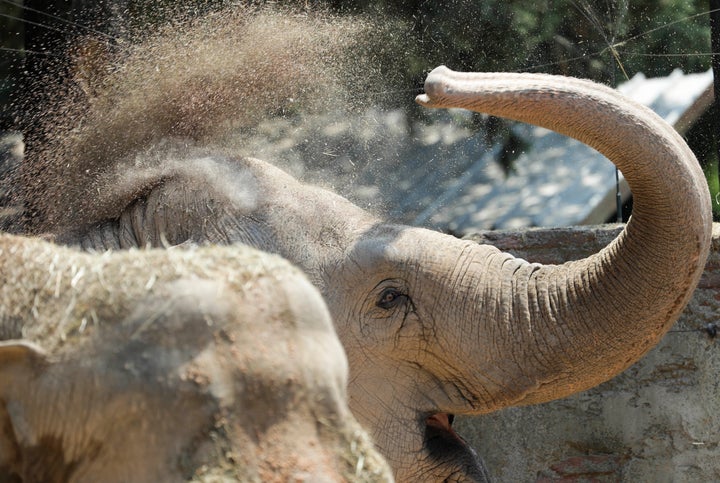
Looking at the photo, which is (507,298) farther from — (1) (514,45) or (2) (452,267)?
(1) (514,45)

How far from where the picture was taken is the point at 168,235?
439 centimetres

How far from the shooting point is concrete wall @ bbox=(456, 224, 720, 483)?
5.76m

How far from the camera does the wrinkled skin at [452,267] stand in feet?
12.5

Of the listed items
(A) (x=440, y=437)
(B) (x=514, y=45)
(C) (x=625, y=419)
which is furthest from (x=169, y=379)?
(B) (x=514, y=45)

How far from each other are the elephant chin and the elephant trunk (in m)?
0.27

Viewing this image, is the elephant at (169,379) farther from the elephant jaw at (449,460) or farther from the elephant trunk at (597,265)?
the elephant jaw at (449,460)

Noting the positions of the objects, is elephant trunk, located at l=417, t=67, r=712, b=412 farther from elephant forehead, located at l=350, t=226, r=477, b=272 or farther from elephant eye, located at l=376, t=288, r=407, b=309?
elephant eye, located at l=376, t=288, r=407, b=309

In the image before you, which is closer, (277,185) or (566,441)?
(277,185)

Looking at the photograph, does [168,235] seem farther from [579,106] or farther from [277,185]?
[579,106]

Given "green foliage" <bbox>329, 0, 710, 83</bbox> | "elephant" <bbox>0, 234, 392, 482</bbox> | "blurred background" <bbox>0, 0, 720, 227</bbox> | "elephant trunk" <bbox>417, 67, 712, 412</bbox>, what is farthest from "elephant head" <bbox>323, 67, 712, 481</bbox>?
"green foliage" <bbox>329, 0, 710, 83</bbox>

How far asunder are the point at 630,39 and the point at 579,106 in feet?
11.1

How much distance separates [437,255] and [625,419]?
6.94 ft

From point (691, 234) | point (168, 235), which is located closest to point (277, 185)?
point (168, 235)

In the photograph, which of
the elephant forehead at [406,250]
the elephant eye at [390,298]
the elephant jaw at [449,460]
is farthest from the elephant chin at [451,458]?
the elephant forehead at [406,250]
